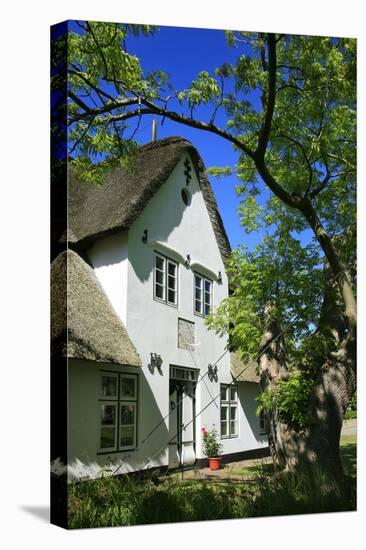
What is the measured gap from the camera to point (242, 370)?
746 cm

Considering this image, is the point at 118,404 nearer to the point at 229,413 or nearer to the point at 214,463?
the point at 214,463

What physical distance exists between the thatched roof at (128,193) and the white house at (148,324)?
0.01 m

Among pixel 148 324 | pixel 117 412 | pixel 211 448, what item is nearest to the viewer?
pixel 117 412

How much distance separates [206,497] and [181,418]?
32.0 inches

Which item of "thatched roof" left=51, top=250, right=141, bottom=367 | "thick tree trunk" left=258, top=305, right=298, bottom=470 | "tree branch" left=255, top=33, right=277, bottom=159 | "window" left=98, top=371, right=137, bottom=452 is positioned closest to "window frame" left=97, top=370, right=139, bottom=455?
"window" left=98, top=371, right=137, bottom=452

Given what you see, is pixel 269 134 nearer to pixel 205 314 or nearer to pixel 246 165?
pixel 246 165

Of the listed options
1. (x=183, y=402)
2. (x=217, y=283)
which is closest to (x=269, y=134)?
(x=217, y=283)

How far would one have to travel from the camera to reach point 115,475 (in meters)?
6.24

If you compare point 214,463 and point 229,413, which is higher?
point 229,413

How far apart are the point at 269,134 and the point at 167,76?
1.38m

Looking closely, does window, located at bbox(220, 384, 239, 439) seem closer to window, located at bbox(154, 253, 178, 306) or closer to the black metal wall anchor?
window, located at bbox(154, 253, 178, 306)

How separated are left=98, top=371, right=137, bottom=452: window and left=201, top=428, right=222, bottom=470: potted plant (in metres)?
1.05

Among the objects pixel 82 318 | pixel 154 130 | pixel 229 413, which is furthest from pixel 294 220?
pixel 82 318

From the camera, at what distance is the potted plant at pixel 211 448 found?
721 cm
